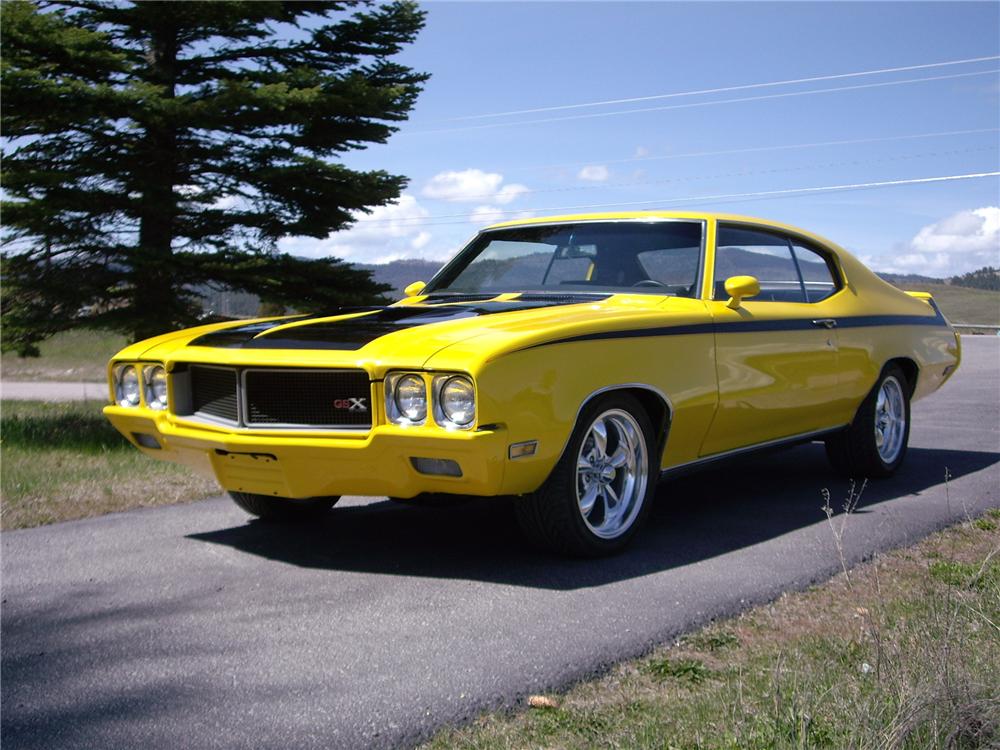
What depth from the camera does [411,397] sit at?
4160 millimetres

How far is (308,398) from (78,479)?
3.44m

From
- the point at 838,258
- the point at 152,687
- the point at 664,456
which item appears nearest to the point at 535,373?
the point at 664,456

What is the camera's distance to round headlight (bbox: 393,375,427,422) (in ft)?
13.6

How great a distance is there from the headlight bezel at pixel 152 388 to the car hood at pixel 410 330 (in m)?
0.07

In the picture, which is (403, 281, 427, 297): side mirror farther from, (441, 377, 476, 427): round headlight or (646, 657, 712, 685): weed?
(646, 657, 712, 685): weed

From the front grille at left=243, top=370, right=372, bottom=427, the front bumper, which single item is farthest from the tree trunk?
the front grille at left=243, top=370, right=372, bottom=427

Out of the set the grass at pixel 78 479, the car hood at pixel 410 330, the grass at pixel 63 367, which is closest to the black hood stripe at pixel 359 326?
the car hood at pixel 410 330

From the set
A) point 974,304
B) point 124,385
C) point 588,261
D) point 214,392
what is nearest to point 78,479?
point 124,385

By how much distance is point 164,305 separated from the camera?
35.7 ft

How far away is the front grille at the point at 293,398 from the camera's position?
4.27 m

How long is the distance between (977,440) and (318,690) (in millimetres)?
6934

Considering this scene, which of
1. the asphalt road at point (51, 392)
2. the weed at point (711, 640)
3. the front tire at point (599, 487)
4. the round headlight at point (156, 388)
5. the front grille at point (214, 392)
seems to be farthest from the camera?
the asphalt road at point (51, 392)

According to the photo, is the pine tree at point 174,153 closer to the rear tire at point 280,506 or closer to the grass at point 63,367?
the rear tire at point 280,506

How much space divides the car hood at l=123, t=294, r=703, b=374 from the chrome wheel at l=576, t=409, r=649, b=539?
1.51 ft
